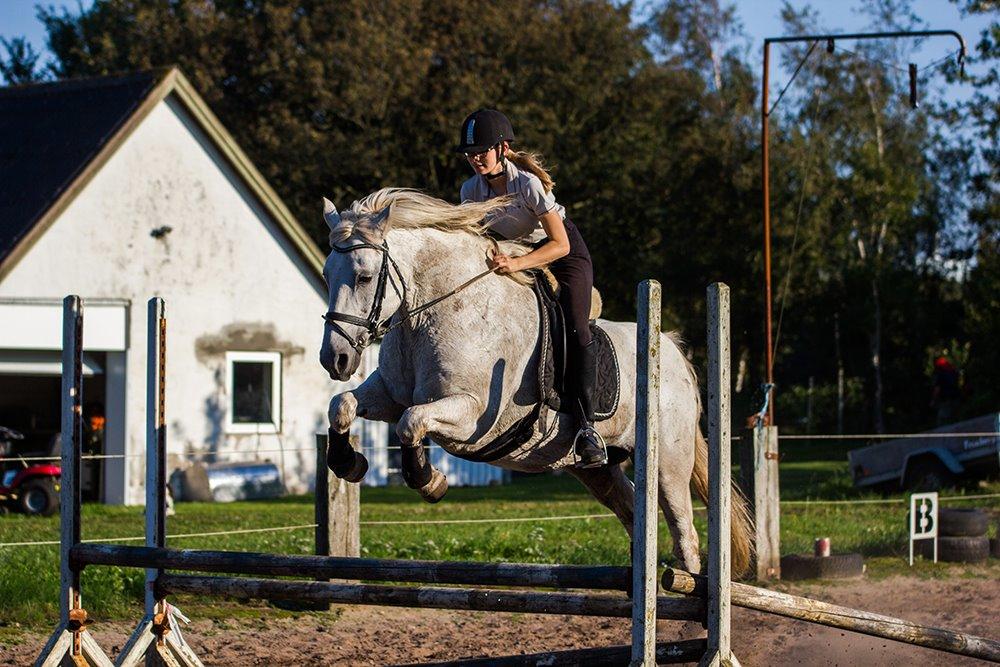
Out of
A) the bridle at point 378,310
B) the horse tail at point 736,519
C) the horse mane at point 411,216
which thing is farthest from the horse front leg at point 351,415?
the horse tail at point 736,519

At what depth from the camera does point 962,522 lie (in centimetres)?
1069

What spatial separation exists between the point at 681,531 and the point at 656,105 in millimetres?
26420

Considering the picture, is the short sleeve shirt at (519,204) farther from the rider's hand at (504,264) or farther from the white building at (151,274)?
the white building at (151,274)

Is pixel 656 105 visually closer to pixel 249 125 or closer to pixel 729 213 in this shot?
pixel 729 213

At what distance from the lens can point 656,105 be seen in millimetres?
31484

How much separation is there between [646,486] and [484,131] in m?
2.09

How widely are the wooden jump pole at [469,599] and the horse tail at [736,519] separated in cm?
211

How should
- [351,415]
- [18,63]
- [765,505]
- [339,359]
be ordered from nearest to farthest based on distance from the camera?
[339,359] < [351,415] < [765,505] < [18,63]

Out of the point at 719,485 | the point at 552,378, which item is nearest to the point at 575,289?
the point at 552,378

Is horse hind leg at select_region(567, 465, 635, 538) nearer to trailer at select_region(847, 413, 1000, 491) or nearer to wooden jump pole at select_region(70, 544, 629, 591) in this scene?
wooden jump pole at select_region(70, 544, 629, 591)

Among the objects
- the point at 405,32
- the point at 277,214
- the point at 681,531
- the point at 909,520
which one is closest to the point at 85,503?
the point at 277,214

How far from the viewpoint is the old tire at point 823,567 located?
9500 millimetres

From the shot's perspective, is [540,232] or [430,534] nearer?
[540,232]

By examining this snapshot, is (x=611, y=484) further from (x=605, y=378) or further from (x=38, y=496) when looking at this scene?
(x=38, y=496)
